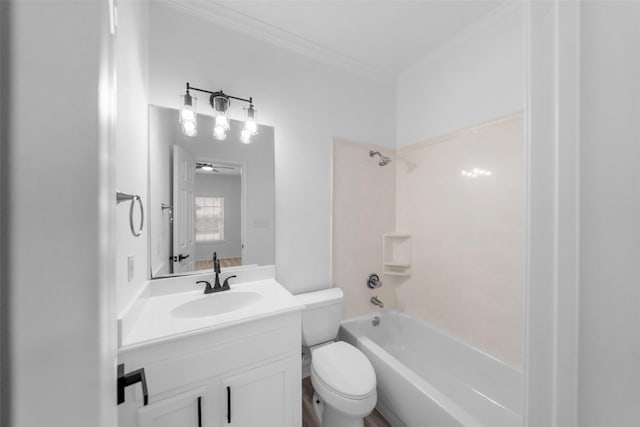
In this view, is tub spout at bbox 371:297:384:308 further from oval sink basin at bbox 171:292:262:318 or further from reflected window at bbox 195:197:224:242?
reflected window at bbox 195:197:224:242

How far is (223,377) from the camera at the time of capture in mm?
1040

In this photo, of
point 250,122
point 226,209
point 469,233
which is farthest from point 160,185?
point 469,233

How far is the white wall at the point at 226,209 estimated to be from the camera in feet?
5.09

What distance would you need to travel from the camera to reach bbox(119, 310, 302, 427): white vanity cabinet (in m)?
0.91

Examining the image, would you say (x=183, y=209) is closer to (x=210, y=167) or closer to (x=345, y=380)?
(x=210, y=167)

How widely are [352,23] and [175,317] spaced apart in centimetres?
212

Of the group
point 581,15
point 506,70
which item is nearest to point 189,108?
point 581,15

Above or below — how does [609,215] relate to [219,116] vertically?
below

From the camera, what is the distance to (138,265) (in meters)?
1.17

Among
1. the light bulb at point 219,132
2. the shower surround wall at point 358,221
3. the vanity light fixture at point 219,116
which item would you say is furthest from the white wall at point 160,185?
the shower surround wall at point 358,221

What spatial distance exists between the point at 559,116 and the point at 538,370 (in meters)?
0.38

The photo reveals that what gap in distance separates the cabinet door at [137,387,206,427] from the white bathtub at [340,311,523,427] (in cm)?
104

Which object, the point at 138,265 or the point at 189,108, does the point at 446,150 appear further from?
the point at 138,265

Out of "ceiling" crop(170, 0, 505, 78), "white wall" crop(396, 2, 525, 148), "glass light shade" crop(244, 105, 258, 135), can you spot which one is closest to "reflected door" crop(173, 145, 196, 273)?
"glass light shade" crop(244, 105, 258, 135)
